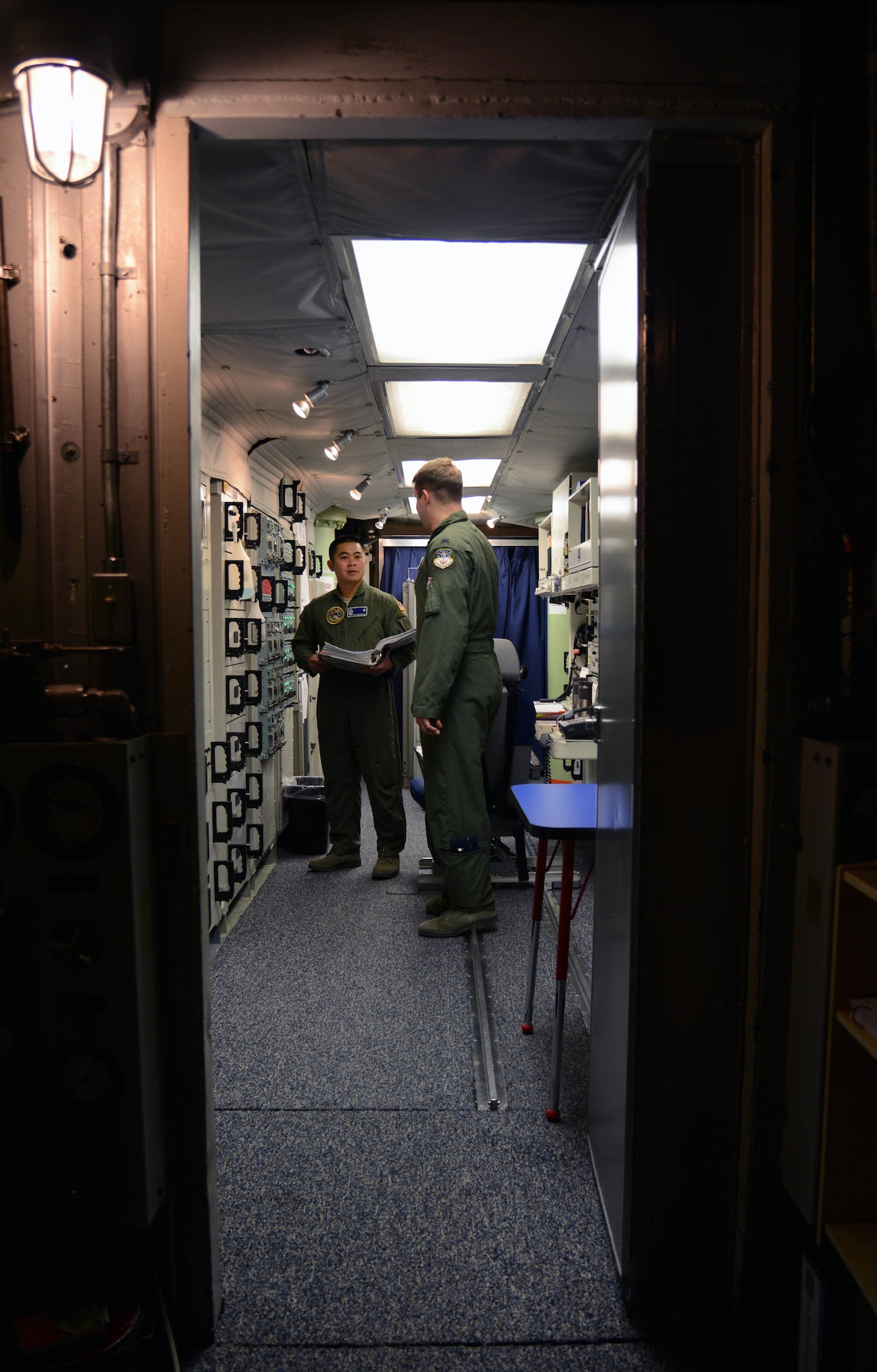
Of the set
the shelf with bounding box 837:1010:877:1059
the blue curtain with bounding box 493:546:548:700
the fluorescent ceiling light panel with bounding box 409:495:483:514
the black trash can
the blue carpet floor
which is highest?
the fluorescent ceiling light panel with bounding box 409:495:483:514

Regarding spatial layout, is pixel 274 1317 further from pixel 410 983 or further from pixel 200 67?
pixel 200 67

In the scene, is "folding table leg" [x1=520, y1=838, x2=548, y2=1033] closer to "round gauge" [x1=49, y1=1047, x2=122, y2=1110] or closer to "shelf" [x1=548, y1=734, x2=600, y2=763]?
"shelf" [x1=548, y1=734, x2=600, y2=763]

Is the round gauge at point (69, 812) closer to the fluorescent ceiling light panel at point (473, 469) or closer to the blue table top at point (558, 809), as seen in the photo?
the blue table top at point (558, 809)

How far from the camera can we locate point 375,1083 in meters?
2.05

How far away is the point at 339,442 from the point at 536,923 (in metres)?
2.67

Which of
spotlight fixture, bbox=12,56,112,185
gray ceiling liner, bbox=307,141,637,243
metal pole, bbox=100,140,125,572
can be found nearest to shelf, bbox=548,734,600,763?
gray ceiling liner, bbox=307,141,637,243

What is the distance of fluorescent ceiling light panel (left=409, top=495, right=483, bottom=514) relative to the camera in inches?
228

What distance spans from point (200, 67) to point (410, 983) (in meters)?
2.57

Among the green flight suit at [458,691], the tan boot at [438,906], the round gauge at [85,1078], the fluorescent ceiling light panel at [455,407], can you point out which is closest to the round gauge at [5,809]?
the round gauge at [85,1078]

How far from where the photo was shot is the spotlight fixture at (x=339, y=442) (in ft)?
12.0

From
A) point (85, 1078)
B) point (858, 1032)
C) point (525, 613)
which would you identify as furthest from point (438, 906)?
point (525, 613)

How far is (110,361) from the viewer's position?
1.21 metres

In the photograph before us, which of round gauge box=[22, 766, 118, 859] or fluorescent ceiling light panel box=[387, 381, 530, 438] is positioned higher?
fluorescent ceiling light panel box=[387, 381, 530, 438]

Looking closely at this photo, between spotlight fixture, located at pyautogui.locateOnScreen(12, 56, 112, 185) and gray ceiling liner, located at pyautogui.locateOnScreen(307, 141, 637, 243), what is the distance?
0.47 metres
